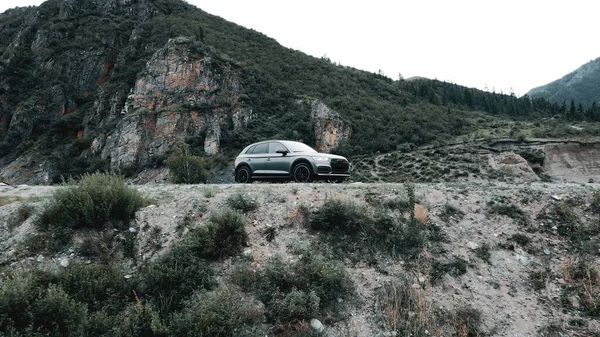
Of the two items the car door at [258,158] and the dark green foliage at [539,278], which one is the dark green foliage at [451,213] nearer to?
the dark green foliage at [539,278]

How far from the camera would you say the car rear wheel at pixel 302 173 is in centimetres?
1090

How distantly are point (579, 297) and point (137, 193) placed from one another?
31.2 feet

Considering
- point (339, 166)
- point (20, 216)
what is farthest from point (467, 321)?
point (20, 216)

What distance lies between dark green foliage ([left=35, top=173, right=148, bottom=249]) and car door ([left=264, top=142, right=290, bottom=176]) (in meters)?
4.59

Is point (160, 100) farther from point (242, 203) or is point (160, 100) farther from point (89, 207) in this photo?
point (242, 203)

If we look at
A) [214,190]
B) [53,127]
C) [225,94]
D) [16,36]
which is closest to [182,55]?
[225,94]

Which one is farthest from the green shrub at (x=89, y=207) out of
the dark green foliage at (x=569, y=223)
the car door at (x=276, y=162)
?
the dark green foliage at (x=569, y=223)

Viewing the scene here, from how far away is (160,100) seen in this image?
48500 millimetres

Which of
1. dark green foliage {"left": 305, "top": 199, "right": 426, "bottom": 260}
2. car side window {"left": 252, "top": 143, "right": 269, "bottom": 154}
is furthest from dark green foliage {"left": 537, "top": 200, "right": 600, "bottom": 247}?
car side window {"left": 252, "top": 143, "right": 269, "bottom": 154}

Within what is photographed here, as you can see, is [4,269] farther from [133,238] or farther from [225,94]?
[225,94]

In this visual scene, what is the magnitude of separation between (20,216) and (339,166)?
8.50 m

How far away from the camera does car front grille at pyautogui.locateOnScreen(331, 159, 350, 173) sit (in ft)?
36.4

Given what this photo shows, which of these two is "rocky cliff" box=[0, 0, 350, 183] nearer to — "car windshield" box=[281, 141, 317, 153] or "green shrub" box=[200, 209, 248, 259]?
"car windshield" box=[281, 141, 317, 153]

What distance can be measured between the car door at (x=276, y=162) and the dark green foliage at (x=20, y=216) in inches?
252
